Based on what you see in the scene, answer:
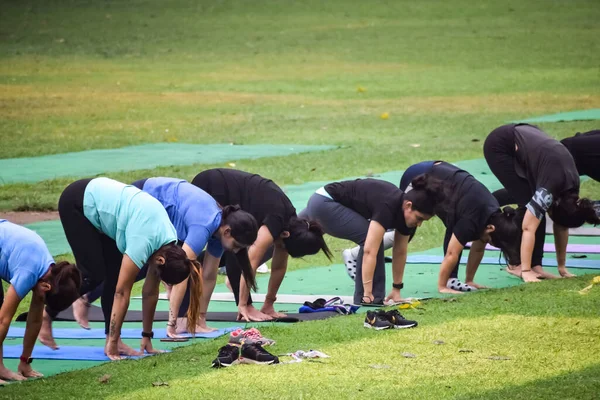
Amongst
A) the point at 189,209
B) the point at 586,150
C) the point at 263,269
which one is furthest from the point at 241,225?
the point at 586,150

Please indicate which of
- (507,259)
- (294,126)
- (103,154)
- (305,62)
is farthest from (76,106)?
(507,259)

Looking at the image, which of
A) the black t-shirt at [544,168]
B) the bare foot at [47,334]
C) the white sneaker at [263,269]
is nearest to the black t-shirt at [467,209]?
the black t-shirt at [544,168]

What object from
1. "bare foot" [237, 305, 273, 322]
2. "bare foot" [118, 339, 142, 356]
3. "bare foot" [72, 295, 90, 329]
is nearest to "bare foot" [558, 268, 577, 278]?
"bare foot" [237, 305, 273, 322]

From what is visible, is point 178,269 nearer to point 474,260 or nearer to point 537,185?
point 474,260

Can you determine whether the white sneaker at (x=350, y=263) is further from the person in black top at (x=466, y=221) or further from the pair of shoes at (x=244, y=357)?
the pair of shoes at (x=244, y=357)

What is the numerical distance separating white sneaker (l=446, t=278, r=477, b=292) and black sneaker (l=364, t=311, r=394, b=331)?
5.78 feet

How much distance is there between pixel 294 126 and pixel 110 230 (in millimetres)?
15302

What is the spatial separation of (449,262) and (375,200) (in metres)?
0.78

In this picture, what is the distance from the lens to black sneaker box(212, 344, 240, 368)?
7.38 m

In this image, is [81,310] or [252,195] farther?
[252,195]

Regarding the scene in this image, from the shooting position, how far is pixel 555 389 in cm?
670

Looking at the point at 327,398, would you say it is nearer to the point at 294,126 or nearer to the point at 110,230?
the point at 110,230

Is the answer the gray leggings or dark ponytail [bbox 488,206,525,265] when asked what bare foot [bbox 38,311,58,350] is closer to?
the gray leggings

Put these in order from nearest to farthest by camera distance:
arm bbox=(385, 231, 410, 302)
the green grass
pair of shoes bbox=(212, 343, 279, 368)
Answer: the green grass, pair of shoes bbox=(212, 343, 279, 368), arm bbox=(385, 231, 410, 302)
